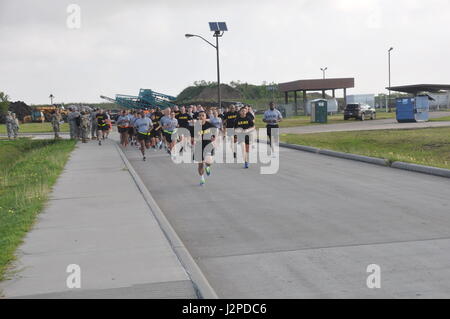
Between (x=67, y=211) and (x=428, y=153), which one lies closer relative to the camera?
(x=67, y=211)

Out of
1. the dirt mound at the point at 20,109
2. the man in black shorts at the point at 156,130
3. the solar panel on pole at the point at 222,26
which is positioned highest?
the solar panel on pole at the point at 222,26

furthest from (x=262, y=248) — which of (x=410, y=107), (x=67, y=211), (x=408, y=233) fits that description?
(x=410, y=107)

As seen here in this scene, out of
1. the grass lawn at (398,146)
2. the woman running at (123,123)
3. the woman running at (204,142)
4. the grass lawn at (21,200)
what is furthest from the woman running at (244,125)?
the woman running at (123,123)

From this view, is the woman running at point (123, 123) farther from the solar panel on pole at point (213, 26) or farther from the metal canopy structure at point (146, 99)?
the metal canopy structure at point (146, 99)

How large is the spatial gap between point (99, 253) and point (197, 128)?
7.95m

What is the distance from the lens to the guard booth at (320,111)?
4653cm

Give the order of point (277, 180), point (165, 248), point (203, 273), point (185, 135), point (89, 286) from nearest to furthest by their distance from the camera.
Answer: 1. point (89, 286)
2. point (203, 273)
3. point (165, 248)
4. point (277, 180)
5. point (185, 135)

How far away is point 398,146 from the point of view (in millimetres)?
23266

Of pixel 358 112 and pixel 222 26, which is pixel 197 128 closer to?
pixel 222 26

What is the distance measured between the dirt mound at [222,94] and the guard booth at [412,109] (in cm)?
7002

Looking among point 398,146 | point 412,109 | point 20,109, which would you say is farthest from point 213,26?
point 20,109
